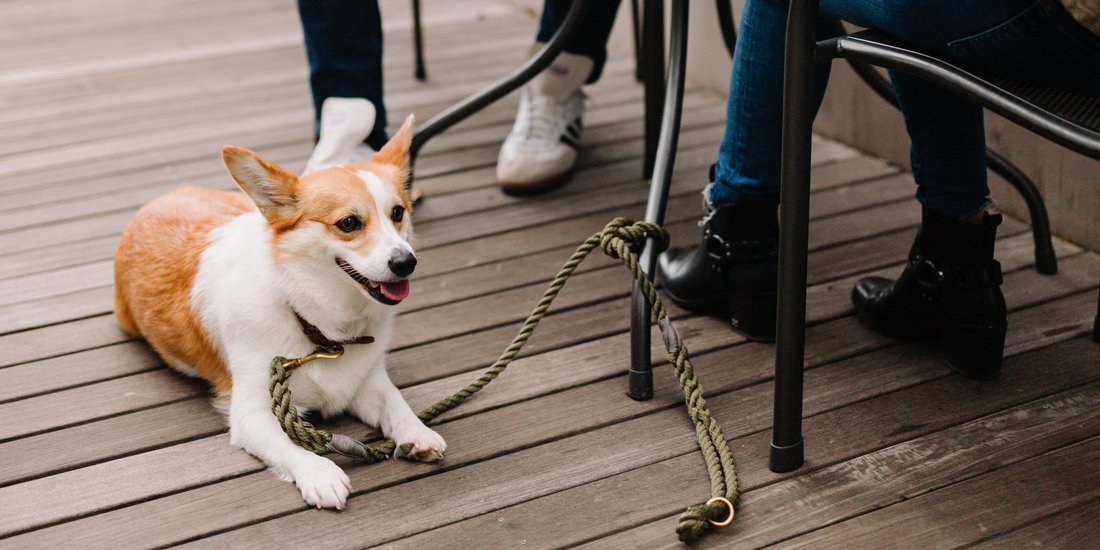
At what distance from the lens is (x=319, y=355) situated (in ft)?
5.34

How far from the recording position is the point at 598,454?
1580 mm

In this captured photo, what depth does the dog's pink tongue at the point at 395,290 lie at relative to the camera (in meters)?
1.56

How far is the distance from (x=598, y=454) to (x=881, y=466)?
1.35ft

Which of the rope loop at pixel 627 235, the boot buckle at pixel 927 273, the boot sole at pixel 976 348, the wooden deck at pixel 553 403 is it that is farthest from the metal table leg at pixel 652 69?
the boot sole at pixel 976 348

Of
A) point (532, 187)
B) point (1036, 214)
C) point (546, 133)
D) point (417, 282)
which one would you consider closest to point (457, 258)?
point (417, 282)

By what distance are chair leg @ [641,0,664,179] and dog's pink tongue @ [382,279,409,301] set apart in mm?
1139

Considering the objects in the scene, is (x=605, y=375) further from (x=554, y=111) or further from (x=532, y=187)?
(x=554, y=111)

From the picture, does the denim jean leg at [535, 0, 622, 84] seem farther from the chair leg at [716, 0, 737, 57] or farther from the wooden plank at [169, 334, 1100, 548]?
the wooden plank at [169, 334, 1100, 548]

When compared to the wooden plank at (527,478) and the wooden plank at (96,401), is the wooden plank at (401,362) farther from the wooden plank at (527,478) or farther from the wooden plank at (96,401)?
the wooden plank at (527,478)

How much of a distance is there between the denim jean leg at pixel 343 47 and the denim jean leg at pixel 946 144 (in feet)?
4.02

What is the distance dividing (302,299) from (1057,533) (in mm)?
1104

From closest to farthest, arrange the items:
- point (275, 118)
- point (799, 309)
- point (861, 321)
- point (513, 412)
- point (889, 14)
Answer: point (889, 14) → point (799, 309) → point (513, 412) → point (861, 321) → point (275, 118)

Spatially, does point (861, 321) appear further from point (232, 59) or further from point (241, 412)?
point (232, 59)

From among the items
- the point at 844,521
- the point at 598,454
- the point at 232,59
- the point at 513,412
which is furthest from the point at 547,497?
the point at 232,59
